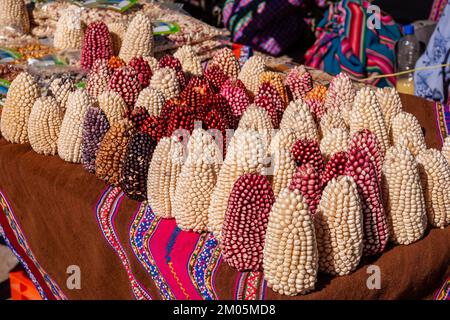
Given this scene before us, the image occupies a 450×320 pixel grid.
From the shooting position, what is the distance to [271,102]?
198cm

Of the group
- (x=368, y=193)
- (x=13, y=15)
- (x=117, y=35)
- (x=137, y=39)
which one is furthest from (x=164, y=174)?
(x=13, y=15)

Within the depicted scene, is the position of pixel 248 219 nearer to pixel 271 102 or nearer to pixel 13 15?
pixel 271 102

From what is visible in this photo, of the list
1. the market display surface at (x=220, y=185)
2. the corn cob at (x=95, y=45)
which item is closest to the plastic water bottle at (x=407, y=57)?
the market display surface at (x=220, y=185)

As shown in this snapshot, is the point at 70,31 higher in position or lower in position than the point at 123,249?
higher

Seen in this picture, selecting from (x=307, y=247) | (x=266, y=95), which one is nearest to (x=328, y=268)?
(x=307, y=247)

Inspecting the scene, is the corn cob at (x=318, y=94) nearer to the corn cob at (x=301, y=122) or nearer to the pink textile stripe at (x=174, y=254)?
the corn cob at (x=301, y=122)

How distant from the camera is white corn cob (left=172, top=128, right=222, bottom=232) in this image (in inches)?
60.8

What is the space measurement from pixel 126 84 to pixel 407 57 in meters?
2.08

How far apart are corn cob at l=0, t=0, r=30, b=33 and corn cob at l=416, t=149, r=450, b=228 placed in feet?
7.19

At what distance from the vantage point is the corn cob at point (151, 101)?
1.94 meters

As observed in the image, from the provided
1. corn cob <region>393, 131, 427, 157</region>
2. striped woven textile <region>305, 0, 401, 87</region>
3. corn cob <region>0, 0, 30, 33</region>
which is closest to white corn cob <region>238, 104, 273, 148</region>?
corn cob <region>393, 131, 427, 157</region>

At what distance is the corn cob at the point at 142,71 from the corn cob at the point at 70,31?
2.20 feet

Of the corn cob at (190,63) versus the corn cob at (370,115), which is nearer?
the corn cob at (370,115)

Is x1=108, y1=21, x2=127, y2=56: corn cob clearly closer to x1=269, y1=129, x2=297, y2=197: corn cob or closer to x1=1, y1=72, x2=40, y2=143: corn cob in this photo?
x1=1, y1=72, x2=40, y2=143: corn cob
